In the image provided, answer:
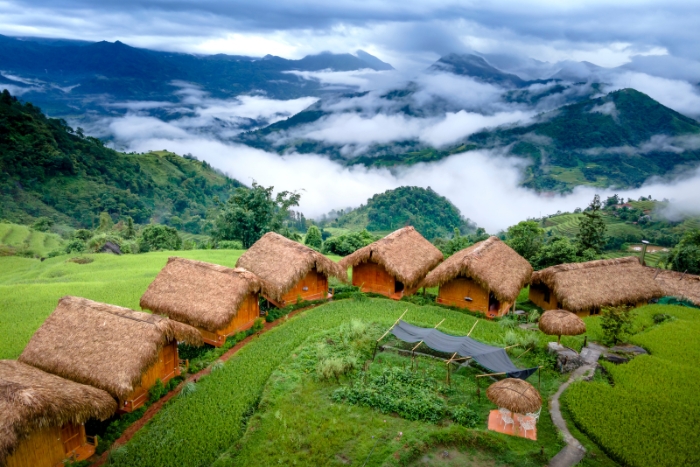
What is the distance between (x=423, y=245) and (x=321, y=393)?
43.3ft

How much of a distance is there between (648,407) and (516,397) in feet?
14.0

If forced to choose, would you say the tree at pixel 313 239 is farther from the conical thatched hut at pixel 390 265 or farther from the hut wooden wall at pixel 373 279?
the conical thatched hut at pixel 390 265

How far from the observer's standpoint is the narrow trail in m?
11.2

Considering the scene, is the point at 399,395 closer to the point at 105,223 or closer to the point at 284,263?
the point at 284,263

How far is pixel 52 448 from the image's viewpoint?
1115 cm

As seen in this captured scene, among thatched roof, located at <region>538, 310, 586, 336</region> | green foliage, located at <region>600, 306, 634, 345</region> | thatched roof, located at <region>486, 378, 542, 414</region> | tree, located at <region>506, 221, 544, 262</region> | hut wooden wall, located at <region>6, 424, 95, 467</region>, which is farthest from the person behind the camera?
tree, located at <region>506, 221, 544, 262</region>

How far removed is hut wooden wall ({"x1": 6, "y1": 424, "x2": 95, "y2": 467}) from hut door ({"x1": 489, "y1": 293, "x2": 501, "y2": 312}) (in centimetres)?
1624

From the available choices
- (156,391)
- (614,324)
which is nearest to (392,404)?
(156,391)

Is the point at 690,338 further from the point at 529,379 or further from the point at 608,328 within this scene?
the point at 529,379

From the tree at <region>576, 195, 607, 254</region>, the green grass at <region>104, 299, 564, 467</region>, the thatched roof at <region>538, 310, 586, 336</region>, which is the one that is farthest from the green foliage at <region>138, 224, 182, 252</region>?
the thatched roof at <region>538, 310, 586, 336</region>

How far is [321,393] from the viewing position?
13977 millimetres

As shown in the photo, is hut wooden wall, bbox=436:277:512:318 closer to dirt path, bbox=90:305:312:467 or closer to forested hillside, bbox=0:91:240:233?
dirt path, bbox=90:305:312:467

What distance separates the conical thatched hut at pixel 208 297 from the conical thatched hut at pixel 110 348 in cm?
193

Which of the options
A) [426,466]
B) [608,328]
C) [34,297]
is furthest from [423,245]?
[34,297]
